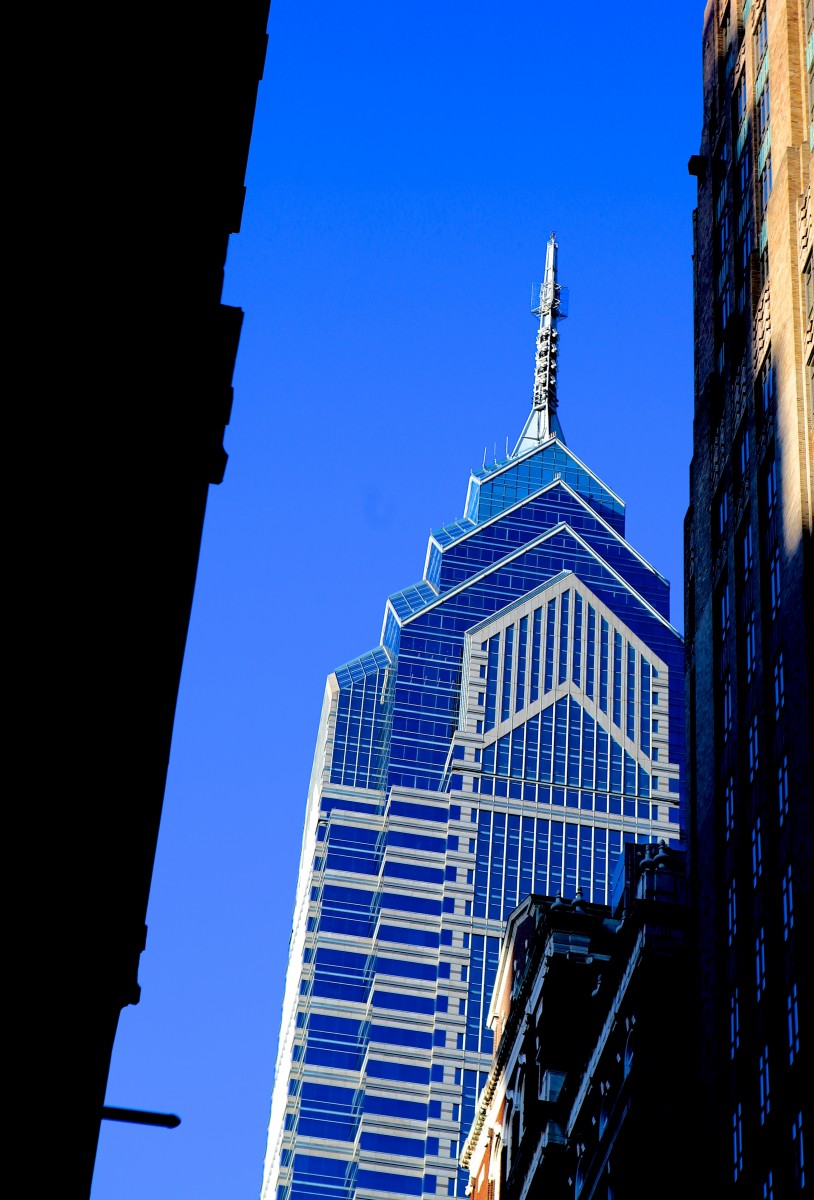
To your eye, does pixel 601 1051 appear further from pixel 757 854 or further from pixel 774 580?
pixel 774 580

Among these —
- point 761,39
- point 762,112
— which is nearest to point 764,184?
point 762,112

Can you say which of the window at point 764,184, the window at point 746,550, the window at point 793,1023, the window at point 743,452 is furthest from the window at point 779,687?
the window at point 764,184

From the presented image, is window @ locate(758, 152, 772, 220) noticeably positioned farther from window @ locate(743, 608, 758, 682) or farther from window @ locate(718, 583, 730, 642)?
window @ locate(743, 608, 758, 682)

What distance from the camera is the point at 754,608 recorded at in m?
65.1

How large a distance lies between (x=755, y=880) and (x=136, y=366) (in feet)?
150

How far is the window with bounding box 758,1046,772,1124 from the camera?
5469cm

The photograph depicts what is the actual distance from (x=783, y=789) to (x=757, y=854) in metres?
3.27

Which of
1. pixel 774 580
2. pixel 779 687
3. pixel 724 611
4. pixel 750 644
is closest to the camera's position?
pixel 779 687

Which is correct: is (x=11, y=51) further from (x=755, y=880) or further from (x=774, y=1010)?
(x=755, y=880)

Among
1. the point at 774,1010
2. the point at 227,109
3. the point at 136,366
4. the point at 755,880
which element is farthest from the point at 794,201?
the point at 136,366

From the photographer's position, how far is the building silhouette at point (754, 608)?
182 feet

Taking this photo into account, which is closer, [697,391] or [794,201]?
[794,201]

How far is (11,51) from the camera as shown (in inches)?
513

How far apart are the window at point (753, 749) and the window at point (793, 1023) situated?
9.80m
